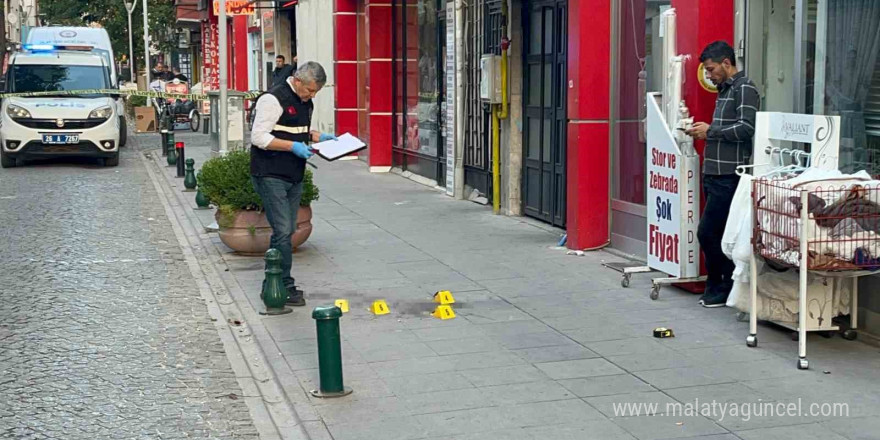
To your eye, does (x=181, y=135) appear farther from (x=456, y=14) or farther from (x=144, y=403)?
(x=144, y=403)

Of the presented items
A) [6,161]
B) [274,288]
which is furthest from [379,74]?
[274,288]

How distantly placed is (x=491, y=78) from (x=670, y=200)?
16.3 ft

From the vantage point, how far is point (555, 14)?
12547mm

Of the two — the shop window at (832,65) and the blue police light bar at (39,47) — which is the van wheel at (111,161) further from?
the shop window at (832,65)

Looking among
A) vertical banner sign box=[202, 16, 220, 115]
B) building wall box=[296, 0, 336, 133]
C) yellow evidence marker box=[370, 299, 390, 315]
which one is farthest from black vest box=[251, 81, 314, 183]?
vertical banner sign box=[202, 16, 220, 115]

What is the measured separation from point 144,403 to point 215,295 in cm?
332

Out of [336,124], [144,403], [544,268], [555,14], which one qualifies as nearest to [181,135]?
[336,124]

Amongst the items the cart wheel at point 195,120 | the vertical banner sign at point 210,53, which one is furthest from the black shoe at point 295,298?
the vertical banner sign at point 210,53

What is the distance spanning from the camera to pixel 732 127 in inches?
322

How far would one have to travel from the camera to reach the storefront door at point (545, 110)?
12539 millimetres

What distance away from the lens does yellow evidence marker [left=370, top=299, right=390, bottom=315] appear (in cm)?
881

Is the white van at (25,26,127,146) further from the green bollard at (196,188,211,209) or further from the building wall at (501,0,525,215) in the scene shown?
the building wall at (501,0,525,215)

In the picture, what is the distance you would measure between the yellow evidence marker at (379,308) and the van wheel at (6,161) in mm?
15338

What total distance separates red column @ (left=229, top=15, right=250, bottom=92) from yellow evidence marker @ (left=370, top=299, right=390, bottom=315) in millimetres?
30624
